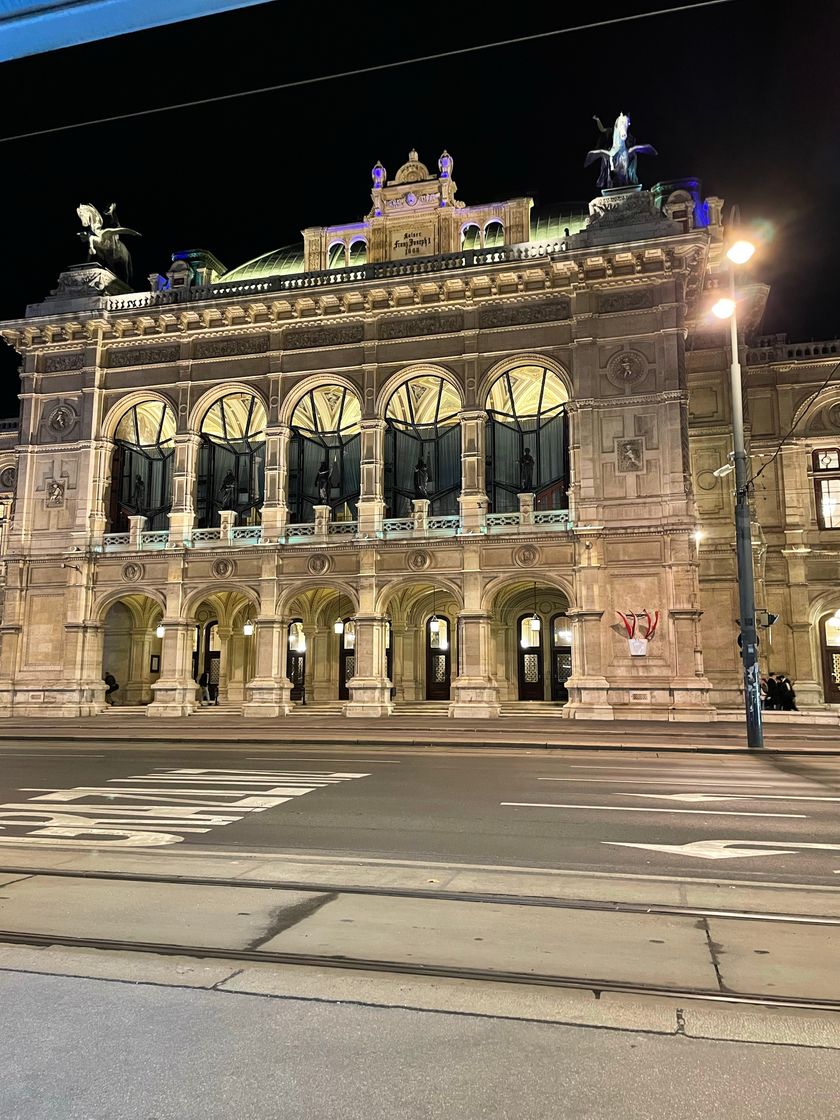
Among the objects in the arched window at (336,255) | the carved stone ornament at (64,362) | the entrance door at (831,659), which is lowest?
the entrance door at (831,659)

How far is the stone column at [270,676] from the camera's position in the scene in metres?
29.6

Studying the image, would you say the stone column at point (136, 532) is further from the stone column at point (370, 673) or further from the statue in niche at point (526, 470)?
the statue in niche at point (526, 470)

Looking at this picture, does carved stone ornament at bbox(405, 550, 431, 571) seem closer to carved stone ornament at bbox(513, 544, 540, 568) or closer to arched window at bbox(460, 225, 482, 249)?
carved stone ornament at bbox(513, 544, 540, 568)

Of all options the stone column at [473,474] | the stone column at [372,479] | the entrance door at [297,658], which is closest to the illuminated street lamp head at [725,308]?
the stone column at [473,474]

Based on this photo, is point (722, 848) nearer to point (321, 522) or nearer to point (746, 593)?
point (746, 593)

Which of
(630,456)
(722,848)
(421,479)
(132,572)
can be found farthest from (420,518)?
(722,848)

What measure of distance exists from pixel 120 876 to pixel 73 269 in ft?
112

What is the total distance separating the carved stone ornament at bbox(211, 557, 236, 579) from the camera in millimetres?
31109

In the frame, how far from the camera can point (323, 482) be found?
34.5m

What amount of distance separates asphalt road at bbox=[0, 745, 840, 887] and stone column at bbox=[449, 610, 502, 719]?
10.8m

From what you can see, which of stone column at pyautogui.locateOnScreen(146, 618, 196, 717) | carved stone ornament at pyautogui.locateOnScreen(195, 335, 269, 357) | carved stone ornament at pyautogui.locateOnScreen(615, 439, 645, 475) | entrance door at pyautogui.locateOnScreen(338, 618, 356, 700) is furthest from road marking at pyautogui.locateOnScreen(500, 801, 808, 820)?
carved stone ornament at pyautogui.locateOnScreen(195, 335, 269, 357)

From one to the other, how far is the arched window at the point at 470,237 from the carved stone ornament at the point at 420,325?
447cm

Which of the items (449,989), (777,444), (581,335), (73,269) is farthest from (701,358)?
(449,989)

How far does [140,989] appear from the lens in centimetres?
461
